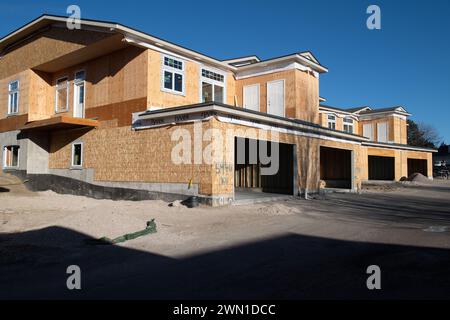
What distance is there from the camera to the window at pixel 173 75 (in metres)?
17.5

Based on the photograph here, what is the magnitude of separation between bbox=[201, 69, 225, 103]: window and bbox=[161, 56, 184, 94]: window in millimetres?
1818

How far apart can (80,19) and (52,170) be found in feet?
30.3

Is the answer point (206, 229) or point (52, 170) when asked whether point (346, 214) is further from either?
point (52, 170)

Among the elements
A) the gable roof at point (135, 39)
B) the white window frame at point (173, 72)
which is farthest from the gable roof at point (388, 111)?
the white window frame at point (173, 72)

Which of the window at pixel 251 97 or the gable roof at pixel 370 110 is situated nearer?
the window at pixel 251 97

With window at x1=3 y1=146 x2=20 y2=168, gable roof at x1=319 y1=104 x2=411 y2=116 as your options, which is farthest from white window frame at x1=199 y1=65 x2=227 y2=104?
gable roof at x1=319 y1=104 x2=411 y2=116

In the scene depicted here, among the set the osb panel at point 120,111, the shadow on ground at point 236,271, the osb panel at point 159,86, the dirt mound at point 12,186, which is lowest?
the shadow on ground at point 236,271

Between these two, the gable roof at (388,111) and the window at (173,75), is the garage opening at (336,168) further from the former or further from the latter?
the gable roof at (388,111)

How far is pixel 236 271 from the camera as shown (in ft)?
19.1

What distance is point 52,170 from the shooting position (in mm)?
22156

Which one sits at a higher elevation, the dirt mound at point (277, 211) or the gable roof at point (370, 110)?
the gable roof at point (370, 110)

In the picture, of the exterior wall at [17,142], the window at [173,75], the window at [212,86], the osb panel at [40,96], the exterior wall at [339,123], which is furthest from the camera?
the exterior wall at [339,123]

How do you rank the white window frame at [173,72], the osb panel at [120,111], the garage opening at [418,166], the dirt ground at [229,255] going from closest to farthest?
the dirt ground at [229,255], the osb panel at [120,111], the white window frame at [173,72], the garage opening at [418,166]

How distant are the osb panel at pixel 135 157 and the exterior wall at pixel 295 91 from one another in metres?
8.05
